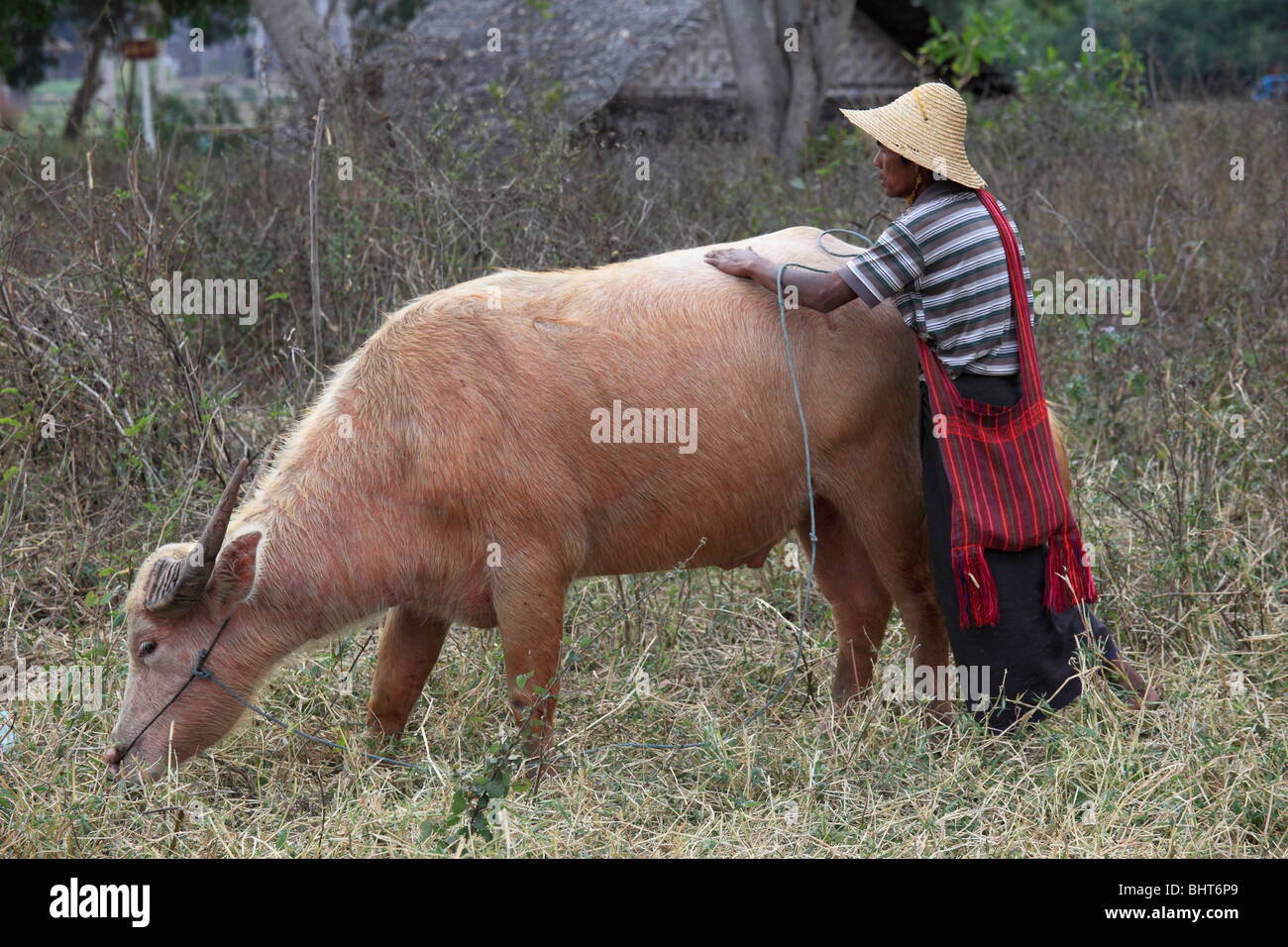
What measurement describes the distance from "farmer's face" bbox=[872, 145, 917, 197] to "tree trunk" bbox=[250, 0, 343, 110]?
4471mm

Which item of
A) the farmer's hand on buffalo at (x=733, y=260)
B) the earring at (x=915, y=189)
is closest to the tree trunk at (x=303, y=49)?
the farmer's hand on buffalo at (x=733, y=260)

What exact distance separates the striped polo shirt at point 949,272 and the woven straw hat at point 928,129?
0.08 m

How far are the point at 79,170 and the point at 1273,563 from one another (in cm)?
606

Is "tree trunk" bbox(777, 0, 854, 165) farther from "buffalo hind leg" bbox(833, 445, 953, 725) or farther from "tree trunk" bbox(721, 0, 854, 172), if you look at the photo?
"buffalo hind leg" bbox(833, 445, 953, 725)

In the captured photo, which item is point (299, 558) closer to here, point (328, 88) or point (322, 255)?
point (322, 255)

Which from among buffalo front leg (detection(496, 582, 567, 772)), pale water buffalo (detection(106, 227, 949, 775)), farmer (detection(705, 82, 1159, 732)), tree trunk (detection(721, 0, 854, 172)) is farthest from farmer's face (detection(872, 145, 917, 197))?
tree trunk (detection(721, 0, 854, 172))

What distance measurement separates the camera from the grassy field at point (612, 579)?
3.68 metres

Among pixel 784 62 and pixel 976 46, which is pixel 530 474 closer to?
pixel 976 46

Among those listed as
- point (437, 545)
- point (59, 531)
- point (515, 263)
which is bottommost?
point (59, 531)

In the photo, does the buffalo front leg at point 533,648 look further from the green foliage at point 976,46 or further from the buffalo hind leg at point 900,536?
the green foliage at point 976,46

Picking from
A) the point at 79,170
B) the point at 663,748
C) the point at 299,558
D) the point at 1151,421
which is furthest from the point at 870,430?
the point at 79,170

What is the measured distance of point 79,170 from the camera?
6.40 m

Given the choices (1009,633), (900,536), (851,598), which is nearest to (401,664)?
(851,598)

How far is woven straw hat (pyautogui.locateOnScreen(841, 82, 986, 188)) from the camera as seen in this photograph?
12.3 ft
